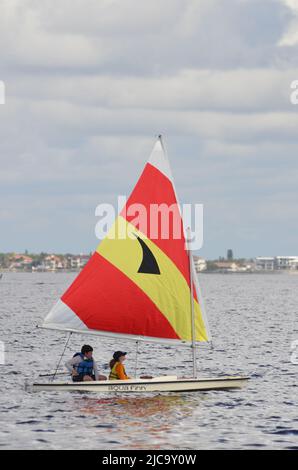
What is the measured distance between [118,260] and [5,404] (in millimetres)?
7652

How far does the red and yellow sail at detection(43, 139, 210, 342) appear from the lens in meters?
42.0

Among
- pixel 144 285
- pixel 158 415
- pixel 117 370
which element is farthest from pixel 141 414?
pixel 144 285

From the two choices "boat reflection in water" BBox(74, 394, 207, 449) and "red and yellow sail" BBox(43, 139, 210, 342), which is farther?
"red and yellow sail" BBox(43, 139, 210, 342)

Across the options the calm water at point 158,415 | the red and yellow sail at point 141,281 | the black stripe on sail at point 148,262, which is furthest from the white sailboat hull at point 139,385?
the black stripe on sail at point 148,262

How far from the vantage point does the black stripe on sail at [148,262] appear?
140ft

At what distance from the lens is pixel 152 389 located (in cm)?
4041

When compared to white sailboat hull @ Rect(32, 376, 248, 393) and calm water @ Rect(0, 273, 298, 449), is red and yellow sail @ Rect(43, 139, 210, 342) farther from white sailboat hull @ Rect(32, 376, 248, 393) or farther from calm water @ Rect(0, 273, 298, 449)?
calm water @ Rect(0, 273, 298, 449)

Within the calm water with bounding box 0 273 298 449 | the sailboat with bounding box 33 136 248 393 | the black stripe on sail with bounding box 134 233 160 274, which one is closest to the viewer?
the calm water with bounding box 0 273 298 449

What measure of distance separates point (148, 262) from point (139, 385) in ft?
18.0

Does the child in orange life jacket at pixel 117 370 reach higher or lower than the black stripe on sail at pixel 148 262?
lower

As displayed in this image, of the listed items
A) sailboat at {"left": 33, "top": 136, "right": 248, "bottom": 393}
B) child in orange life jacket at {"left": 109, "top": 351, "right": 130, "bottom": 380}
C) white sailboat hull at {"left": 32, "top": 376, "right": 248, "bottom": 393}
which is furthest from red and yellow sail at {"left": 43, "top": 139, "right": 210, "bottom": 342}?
white sailboat hull at {"left": 32, "top": 376, "right": 248, "bottom": 393}

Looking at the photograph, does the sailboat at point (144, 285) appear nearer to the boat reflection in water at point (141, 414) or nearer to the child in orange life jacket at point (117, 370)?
the child in orange life jacket at point (117, 370)

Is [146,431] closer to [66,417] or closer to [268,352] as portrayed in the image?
[66,417]
